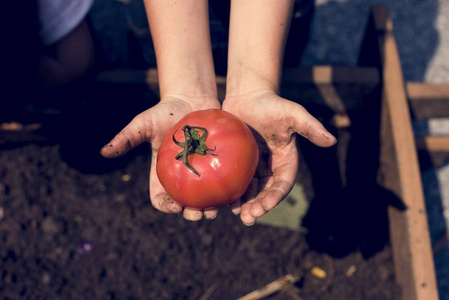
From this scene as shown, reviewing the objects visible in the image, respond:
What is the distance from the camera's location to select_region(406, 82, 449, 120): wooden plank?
7.41ft

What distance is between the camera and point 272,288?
246cm

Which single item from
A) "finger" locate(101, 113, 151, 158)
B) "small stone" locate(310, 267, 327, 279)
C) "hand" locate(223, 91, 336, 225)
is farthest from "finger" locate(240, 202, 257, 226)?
"small stone" locate(310, 267, 327, 279)

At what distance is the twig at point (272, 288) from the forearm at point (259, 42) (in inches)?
50.8

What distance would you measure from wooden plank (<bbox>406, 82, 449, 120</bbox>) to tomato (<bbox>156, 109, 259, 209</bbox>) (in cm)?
131

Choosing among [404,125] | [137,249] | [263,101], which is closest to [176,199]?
[263,101]

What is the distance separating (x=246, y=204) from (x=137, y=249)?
1192mm

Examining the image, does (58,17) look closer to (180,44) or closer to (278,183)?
(180,44)

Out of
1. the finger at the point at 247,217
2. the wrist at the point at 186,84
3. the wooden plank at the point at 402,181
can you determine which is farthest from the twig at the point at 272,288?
the wrist at the point at 186,84

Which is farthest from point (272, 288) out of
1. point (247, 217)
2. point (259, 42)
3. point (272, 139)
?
point (259, 42)

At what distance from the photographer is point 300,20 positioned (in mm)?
2406

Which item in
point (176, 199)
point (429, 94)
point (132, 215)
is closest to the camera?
point (176, 199)

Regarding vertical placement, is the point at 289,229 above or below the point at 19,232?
above

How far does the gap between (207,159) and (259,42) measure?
786 mm

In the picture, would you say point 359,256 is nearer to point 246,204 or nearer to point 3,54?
point 246,204
